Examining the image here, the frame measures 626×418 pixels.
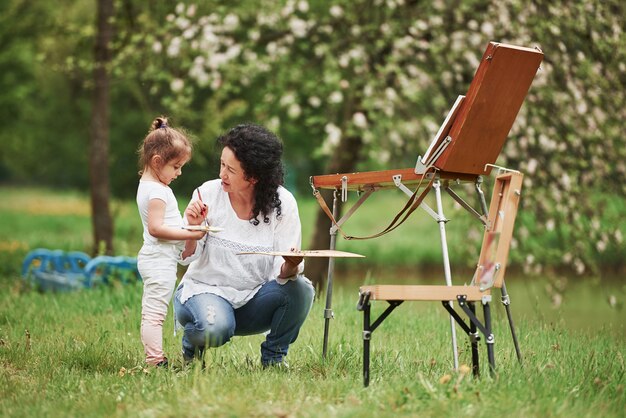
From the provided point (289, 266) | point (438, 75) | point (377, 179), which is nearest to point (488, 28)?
point (438, 75)

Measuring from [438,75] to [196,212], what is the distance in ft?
17.5

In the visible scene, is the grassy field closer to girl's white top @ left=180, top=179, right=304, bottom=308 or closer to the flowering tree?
girl's white top @ left=180, top=179, right=304, bottom=308

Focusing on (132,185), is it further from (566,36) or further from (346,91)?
(566,36)

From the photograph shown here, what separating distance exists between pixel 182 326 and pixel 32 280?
15.0ft

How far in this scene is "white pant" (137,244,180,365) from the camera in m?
4.78

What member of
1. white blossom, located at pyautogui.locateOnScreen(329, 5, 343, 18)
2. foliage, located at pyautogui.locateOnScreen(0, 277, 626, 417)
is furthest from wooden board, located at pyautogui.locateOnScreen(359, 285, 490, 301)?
white blossom, located at pyautogui.locateOnScreen(329, 5, 343, 18)

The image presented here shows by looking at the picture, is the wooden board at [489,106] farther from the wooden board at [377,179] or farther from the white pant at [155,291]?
the white pant at [155,291]

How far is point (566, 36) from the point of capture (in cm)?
866

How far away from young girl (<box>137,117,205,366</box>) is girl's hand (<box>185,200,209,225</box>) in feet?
0.27

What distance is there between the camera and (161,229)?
4.73m

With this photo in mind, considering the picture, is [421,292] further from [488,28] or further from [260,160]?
[488,28]

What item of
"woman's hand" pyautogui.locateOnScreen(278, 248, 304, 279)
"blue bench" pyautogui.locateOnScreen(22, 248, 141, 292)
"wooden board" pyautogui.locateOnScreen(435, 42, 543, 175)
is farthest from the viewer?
"blue bench" pyautogui.locateOnScreen(22, 248, 141, 292)

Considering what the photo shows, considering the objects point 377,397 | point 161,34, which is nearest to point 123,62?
point 161,34

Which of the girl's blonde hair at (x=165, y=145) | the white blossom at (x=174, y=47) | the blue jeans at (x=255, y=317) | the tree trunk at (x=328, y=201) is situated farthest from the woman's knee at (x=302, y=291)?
the tree trunk at (x=328, y=201)
